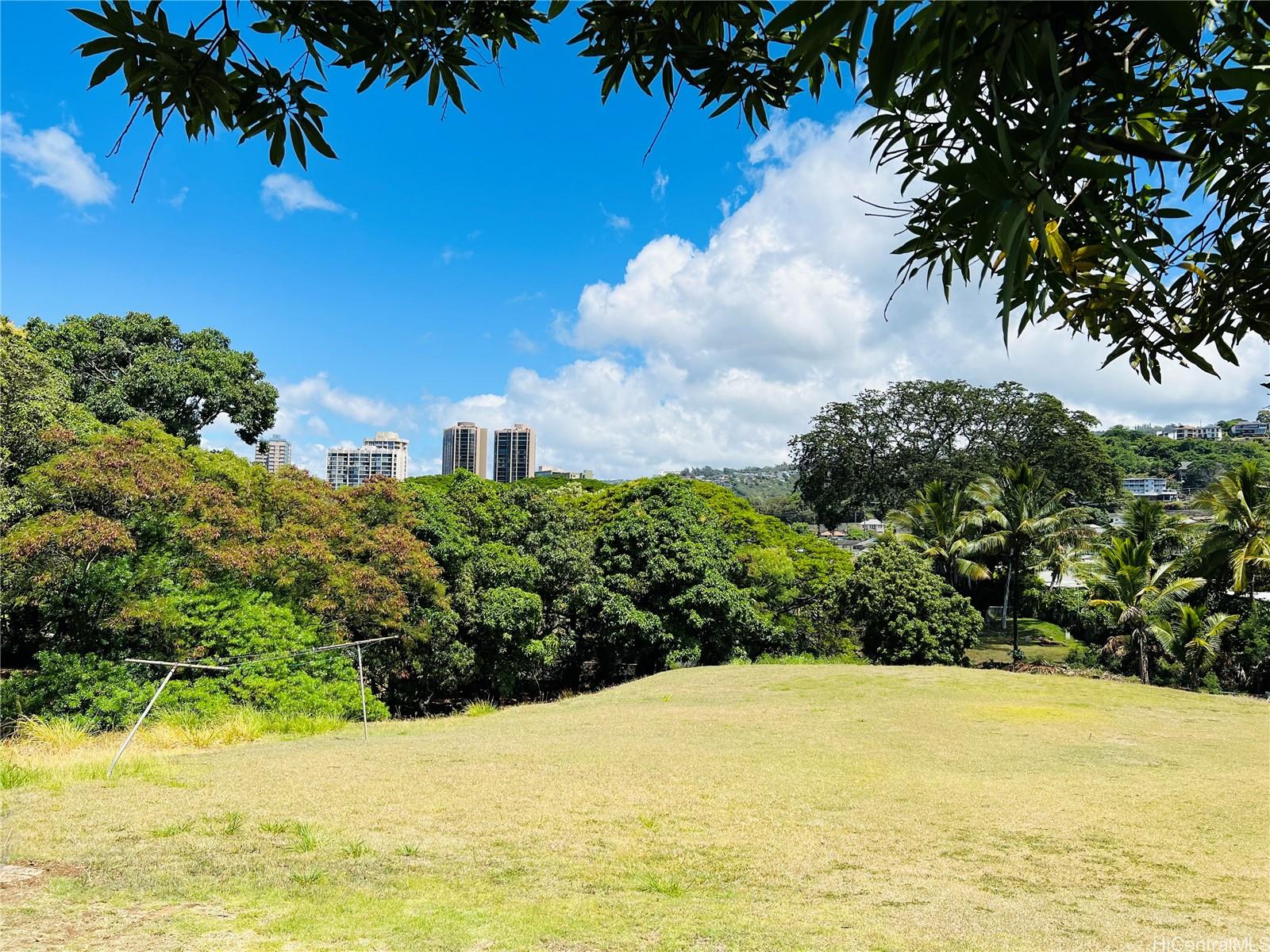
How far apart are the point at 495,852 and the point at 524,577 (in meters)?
12.3

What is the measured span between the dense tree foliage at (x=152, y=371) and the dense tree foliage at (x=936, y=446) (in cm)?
2311

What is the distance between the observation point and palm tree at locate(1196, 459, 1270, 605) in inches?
662

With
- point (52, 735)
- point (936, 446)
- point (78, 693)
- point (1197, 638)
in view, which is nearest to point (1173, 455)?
point (936, 446)

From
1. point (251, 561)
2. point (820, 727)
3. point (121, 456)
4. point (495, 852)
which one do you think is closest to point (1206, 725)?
point (820, 727)

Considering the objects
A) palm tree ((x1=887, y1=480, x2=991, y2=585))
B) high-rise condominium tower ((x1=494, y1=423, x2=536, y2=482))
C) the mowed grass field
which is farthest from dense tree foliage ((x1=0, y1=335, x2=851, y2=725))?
high-rise condominium tower ((x1=494, y1=423, x2=536, y2=482))

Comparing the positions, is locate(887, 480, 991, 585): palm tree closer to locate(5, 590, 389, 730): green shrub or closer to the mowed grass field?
the mowed grass field

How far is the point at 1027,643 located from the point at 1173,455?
122 ft

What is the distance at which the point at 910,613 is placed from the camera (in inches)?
714

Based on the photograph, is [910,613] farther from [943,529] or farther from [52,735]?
[52,735]

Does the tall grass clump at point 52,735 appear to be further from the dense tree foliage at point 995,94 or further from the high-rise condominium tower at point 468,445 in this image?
the high-rise condominium tower at point 468,445

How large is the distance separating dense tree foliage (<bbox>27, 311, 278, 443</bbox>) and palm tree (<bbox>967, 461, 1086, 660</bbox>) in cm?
2176

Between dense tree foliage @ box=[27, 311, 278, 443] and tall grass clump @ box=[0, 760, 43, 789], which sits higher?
dense tree foliage @ box=[27, 311, 278, 443]

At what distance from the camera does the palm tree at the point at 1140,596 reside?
16906mm

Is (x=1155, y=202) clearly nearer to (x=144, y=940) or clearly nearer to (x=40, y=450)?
(x=144, y=940)
